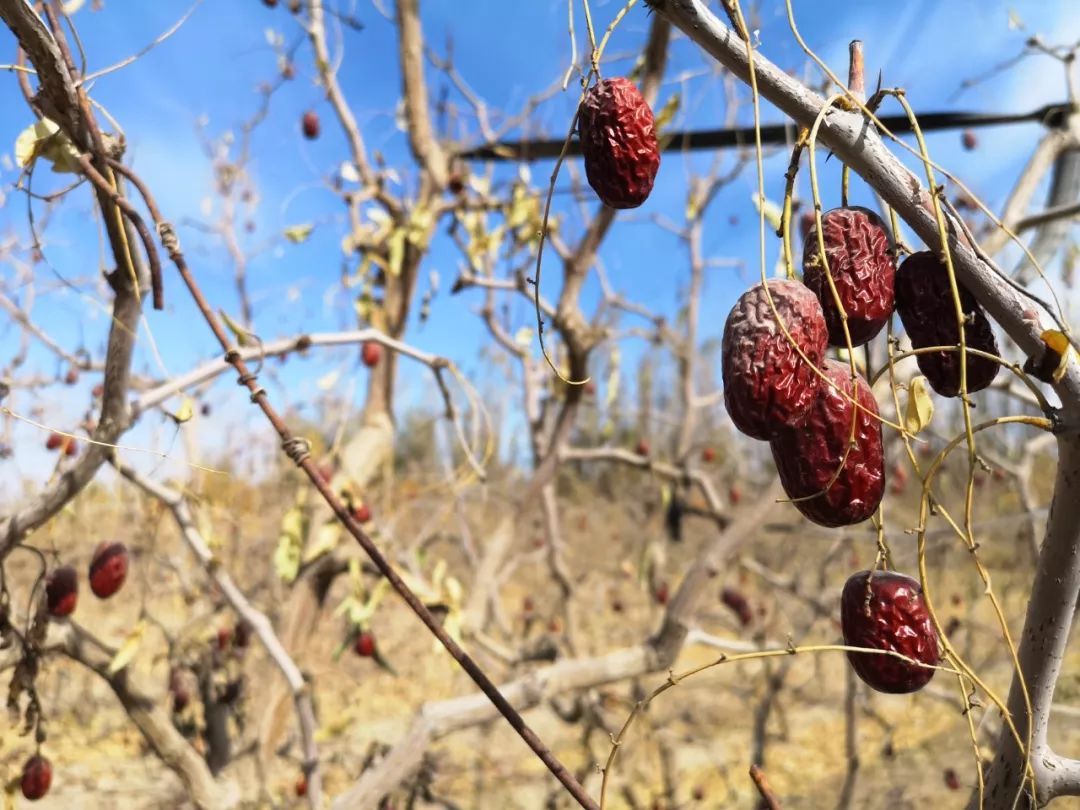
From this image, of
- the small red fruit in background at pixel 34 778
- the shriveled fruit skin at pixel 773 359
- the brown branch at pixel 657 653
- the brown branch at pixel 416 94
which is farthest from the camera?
the brown branch at pixel 416 94

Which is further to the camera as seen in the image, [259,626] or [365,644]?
[365,644]

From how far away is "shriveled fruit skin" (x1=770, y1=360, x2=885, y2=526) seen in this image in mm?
649

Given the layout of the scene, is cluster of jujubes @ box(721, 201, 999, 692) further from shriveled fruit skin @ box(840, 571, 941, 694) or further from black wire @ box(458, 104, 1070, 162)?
black wire @ box(458, 104, 1070, 162)

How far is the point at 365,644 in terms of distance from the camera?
2.87 m

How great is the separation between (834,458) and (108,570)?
1.68m

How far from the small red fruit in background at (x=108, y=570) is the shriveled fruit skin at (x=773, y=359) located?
5.32 ft

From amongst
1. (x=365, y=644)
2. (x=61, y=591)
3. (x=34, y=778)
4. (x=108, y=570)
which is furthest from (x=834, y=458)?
(x=365, y=644)

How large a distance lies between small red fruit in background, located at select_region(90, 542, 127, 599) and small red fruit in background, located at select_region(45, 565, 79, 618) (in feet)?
0.45

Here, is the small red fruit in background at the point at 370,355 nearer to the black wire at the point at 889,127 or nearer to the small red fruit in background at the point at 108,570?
the black wire at the point at 889,127

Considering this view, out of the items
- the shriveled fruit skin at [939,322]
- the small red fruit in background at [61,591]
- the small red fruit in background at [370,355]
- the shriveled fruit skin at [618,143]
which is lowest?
the small red fruit in background at [61,591]

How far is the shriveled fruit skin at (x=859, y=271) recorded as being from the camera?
0.63m

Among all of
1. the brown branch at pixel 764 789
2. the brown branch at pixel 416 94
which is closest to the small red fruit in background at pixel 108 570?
the brown branch at pixel 764 789

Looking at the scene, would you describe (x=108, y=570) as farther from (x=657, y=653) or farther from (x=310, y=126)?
(x=310, y=126)

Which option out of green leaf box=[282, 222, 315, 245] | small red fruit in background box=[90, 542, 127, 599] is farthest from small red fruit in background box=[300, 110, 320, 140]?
small red fruit in background box=[90, 542, 127, 599]
